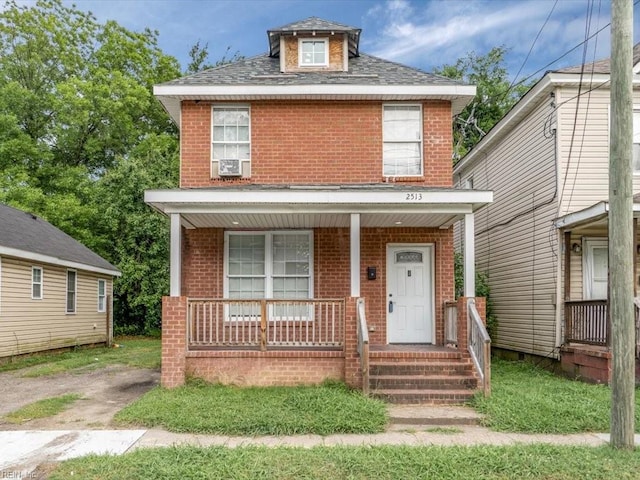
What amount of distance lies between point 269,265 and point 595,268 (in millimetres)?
6996

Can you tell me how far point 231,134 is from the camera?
10539mm

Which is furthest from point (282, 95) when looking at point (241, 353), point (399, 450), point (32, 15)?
point (32, 15)

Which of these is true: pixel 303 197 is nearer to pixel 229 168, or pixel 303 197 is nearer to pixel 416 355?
pixel 229 168

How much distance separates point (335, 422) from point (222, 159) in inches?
234

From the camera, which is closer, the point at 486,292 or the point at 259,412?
the point at 259,412

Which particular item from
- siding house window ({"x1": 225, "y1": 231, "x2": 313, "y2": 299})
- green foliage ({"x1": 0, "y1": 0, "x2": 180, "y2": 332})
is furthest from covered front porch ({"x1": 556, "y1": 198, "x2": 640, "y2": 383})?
green foliage ({"x1": 0, "y1": 0, "x2": 180, "y2": 332})

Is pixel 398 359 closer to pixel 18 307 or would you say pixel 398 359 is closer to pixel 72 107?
pixel 18 307

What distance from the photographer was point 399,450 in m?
5.52

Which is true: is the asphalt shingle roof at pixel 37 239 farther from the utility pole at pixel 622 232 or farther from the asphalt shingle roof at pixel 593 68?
the asphalt shingle roof at pixel 593 68

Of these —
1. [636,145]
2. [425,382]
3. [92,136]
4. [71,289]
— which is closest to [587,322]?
[425,382]

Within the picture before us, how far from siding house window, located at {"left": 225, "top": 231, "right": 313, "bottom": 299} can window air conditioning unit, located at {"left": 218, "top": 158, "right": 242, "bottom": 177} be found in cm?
120

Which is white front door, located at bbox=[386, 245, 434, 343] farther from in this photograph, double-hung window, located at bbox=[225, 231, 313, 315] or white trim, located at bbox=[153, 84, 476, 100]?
white trim, located at bbox=[153, 84, 476, 100]

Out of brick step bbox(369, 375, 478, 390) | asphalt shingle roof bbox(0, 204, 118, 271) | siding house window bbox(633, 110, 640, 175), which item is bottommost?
brick step bbox(369, 375, 478, 390)

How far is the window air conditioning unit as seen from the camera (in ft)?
33.6
